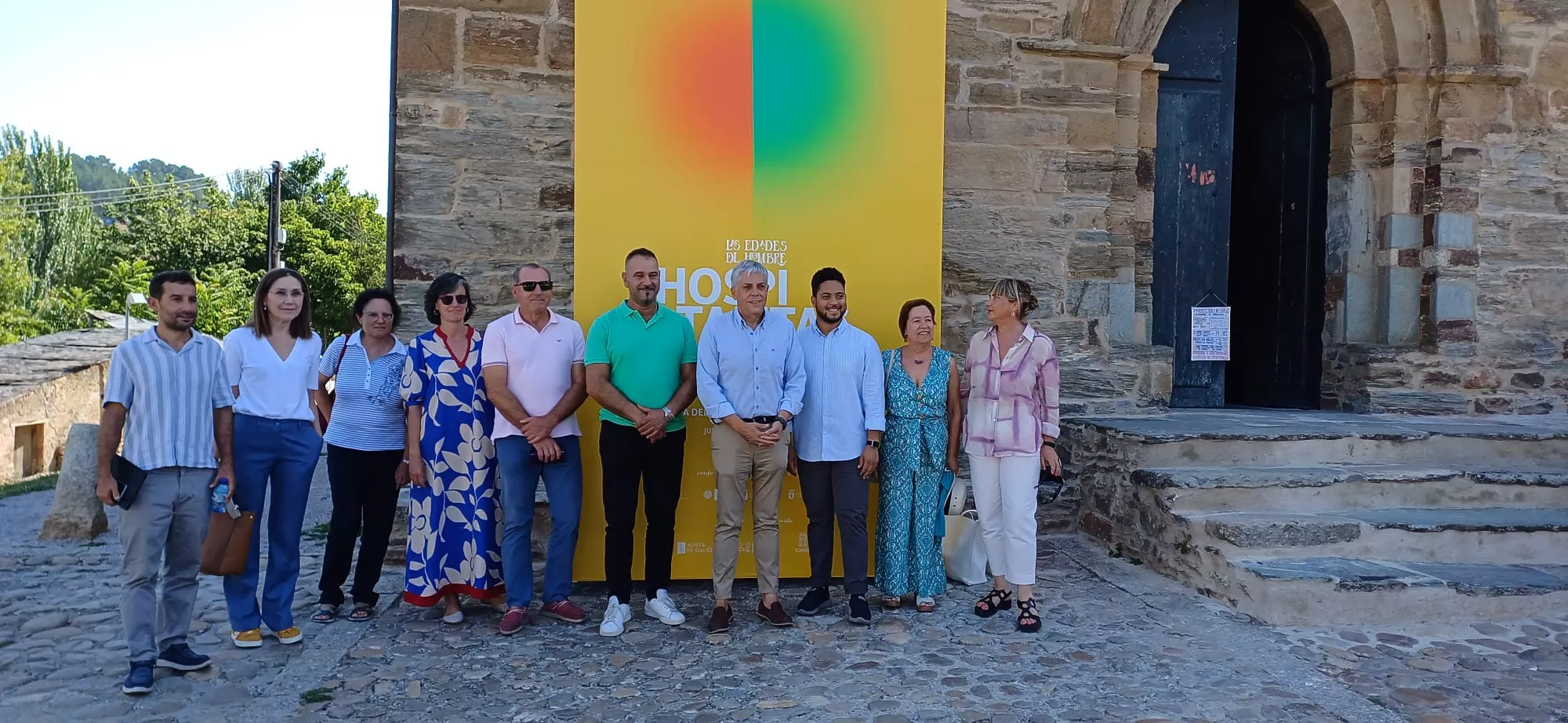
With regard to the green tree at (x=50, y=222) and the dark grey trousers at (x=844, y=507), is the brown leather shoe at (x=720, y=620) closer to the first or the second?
the dark grey trousers at (x=844, y=507)

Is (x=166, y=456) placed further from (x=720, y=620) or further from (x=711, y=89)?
(x=711, y=89)

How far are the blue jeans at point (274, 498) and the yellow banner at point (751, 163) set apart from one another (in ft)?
4.03

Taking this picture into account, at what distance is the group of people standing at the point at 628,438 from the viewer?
4109mm

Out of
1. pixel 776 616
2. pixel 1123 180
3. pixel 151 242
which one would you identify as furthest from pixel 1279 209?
pixel 151 242

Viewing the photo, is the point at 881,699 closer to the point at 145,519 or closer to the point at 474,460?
the point at 474,460

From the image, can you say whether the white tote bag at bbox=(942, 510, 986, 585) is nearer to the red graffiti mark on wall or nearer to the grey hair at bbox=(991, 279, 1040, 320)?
the grey hair at bbox=(991, 279, 1040, 320)

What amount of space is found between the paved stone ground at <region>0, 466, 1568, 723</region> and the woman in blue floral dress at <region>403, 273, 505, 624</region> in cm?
24

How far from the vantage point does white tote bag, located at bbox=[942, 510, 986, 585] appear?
16.0ft

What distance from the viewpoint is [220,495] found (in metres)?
3.60

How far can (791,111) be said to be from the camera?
4746mm

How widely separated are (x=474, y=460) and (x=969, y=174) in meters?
3.33

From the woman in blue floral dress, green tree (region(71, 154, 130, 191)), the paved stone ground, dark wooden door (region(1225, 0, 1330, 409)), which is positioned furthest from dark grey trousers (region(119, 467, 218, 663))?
green tree (region(71, 154, 130, 191))

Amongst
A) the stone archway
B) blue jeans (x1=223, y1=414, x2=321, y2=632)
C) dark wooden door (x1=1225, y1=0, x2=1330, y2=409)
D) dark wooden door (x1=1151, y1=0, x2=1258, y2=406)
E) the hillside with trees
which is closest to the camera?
blue jeans (x1=223, y1=414, x2=321, y2=632)

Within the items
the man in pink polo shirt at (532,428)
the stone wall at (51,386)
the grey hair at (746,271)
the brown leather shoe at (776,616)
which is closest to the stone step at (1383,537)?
the brown leather shoe at (776,616)
